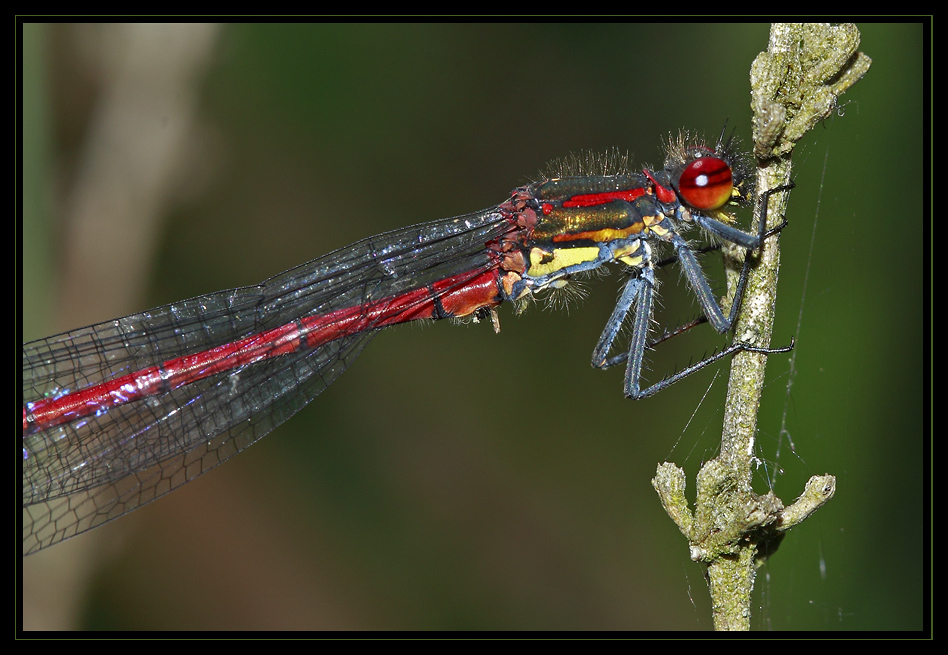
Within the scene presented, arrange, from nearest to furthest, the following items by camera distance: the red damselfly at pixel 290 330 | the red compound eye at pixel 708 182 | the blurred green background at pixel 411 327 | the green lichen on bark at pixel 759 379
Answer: the green lichen on bark at pixel 759 379, the red compound eye at pixel 708 182, the red damselfly at pixel 290 330, the blurred green background at pixel 411 327

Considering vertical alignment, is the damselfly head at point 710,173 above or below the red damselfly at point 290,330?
above

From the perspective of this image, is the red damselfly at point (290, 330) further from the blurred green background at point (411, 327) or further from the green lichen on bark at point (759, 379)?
the green lichen on bark at point (759, 379)

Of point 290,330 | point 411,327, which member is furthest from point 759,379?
point 411,327

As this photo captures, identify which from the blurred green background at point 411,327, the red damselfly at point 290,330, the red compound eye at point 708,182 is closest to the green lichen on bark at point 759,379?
the red compound eye at point 708,182

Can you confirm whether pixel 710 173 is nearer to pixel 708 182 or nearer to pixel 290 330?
pixel 708 182

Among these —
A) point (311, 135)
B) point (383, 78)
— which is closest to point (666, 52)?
point (383, 78)

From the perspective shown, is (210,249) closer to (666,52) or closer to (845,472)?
(666,52)
